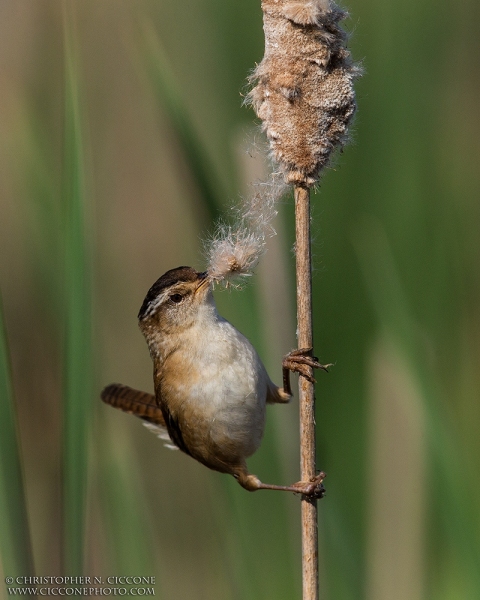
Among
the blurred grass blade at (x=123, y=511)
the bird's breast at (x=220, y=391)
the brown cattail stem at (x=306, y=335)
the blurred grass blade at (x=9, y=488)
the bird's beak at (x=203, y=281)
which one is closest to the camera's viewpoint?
the blurred grass blade at (x=9, y=488)

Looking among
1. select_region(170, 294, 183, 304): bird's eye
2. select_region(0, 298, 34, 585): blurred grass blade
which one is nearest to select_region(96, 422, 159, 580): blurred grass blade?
select_region(0, 298, 34, 585): blurred grass blade

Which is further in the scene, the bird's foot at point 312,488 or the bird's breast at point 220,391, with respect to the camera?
the bird's breast at point 220,391

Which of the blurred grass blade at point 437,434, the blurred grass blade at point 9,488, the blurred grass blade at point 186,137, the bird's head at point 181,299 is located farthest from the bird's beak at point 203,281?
the blurred grass blade at point 9,488

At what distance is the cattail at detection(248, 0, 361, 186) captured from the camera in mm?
1661

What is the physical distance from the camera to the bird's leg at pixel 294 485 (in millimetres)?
1845

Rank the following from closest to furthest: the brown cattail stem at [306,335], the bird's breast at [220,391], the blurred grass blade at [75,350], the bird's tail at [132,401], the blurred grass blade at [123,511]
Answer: the blurred grass blade at [75,350]
the brown cattail stem at [306,335]
the blurred grass blade at [123,511]
the bird's breast at [220,391]
the bird's tail at [132,401]

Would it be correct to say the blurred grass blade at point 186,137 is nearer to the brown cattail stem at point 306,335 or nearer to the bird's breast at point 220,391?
the brown cattail stem at point 306,335

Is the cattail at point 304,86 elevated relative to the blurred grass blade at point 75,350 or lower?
elevated

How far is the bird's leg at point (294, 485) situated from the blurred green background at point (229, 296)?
0.04 m

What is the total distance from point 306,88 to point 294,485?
105 cm

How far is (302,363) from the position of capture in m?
2.02

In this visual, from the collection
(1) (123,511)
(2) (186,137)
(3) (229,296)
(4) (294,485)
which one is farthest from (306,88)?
(1) (123,511)

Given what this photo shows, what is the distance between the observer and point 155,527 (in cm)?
314

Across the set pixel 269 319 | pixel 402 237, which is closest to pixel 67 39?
pixel 269 319
